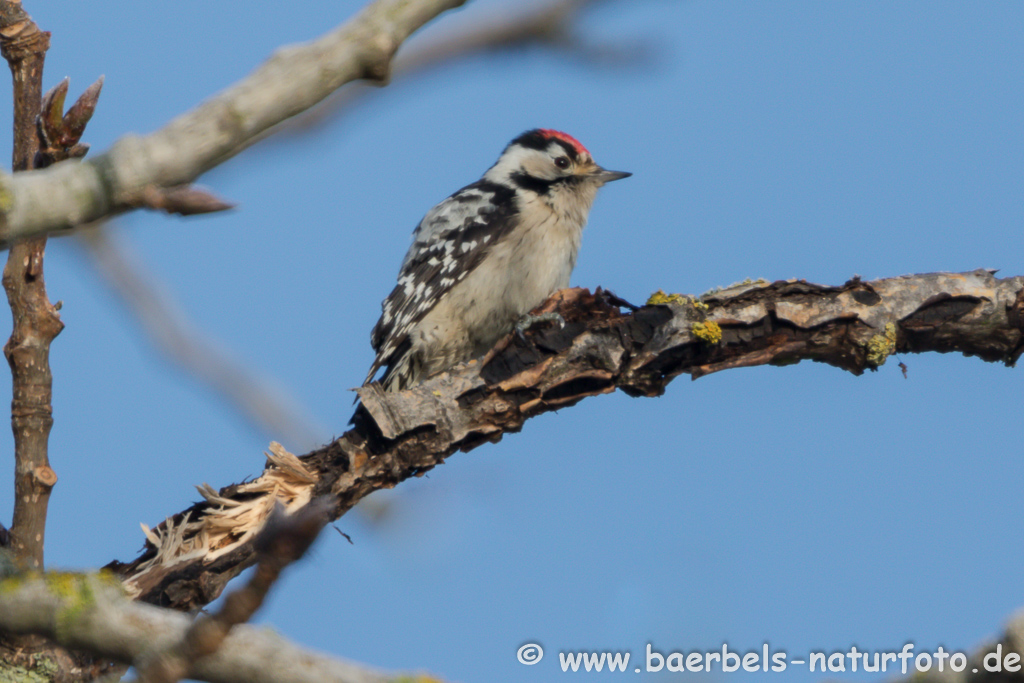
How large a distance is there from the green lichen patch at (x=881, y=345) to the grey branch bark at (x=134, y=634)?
3.01 metres

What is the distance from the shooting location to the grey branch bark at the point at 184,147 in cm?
125

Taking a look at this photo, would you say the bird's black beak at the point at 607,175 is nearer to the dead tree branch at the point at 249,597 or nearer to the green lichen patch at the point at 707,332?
the green lichen patch at the point at 707,332

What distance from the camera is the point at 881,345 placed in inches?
153

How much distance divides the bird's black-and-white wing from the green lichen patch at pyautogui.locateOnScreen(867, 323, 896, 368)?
218 cm

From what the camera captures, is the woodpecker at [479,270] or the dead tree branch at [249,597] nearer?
the dead tree branch at [249,597]

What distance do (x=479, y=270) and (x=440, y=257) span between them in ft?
0.90

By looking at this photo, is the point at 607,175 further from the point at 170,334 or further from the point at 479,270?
the point at 170,334

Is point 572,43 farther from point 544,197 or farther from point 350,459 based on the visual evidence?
point 544,197

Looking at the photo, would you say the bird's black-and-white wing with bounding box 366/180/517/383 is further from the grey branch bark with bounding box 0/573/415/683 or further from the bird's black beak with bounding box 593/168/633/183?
the grey branch bark with bounding box 0/573/415/683

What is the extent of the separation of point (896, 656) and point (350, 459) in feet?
6.53

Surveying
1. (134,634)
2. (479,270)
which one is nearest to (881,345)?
(479,270)

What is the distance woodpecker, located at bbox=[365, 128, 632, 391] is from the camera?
16.8ft

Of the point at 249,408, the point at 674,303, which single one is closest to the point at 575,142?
the point at 674,303

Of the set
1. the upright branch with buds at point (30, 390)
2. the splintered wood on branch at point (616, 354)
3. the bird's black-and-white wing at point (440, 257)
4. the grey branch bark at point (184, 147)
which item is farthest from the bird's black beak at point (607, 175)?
the grey branch bark at point (184, 147)
